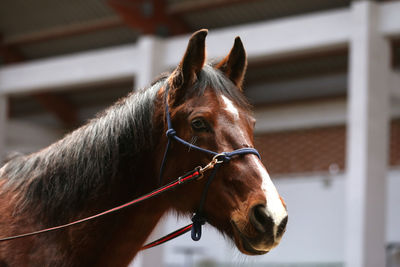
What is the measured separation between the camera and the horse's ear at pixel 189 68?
9.56 feet

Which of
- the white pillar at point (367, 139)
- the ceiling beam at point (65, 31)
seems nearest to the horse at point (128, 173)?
the white pillar at point (367, 139)

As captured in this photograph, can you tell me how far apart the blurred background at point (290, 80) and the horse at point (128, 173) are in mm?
8268

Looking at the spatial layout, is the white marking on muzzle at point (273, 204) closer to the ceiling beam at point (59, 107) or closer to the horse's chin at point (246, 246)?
the horse's chin at point (246, 246)

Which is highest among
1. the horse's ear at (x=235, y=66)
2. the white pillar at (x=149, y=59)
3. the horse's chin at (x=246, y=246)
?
the white pillar at (x=149, y=59)

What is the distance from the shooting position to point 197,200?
2861 mm

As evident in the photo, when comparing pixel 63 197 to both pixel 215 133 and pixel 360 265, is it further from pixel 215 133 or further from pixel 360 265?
pixel 360 265

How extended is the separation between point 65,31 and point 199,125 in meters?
14.1

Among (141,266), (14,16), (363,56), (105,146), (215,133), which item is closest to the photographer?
(215,133)

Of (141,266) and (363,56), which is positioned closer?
(363,56)

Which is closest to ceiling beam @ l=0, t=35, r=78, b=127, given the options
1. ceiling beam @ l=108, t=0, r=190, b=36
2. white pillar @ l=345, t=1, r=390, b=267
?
ceiling beam @ l=108, t=0, r=190, b=36

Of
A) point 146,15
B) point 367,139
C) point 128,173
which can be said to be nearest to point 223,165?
point 128,173

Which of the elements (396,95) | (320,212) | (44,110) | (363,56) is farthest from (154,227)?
(44,110)

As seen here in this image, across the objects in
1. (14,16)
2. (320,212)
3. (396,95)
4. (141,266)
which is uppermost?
(14,16)

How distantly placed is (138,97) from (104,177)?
45 centimetres
